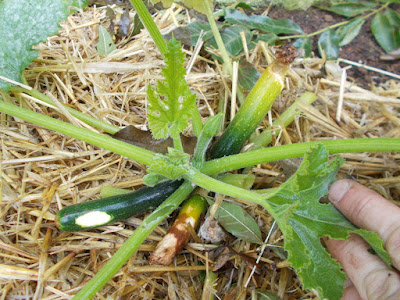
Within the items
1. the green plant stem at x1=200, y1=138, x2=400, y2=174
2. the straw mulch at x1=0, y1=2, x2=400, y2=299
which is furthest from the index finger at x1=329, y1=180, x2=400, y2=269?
the straw mulch at x1=0, y1=2, x2=400, y2=299

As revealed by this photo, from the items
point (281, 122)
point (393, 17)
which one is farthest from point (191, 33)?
point (393, 17)

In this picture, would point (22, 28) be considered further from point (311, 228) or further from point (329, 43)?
point (329, 43)

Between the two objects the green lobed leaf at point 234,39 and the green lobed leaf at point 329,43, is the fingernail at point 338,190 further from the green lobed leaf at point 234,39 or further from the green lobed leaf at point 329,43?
the green lobed leaf at point 329,43

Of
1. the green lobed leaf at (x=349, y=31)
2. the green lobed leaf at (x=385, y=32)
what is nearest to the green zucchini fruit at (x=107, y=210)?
the green lobed leaf at (x=349, y=31)

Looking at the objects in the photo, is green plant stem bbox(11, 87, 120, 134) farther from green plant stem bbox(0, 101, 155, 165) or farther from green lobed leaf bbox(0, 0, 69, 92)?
green plant stem bbox(0, 101, 155, 165)

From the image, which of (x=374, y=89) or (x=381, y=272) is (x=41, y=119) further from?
(x=374, y=89)

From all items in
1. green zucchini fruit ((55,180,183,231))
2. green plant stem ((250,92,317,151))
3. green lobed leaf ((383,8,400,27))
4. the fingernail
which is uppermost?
green zucchini fruit ((55,180,183,231))
